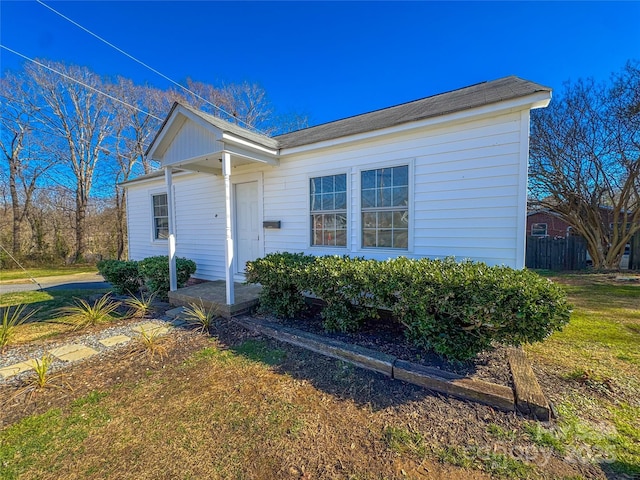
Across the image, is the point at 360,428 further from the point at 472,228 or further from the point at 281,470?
the point at 472,228

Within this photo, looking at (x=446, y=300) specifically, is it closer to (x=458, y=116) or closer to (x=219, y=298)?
(x=458, y=116)

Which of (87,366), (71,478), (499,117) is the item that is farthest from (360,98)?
(71,478)

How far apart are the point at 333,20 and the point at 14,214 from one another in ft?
59.3

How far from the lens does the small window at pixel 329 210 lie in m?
5.23

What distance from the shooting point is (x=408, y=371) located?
2.82 m

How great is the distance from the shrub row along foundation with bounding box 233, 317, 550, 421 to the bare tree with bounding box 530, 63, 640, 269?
39.6 ft

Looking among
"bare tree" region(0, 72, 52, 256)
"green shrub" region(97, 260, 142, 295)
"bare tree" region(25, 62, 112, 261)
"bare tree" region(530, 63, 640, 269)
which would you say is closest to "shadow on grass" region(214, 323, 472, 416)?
"green shrub" region(97, 260, 142, 295)

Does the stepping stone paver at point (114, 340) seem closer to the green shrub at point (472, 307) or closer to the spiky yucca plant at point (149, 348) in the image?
the spiky yucca plant at point (149, 348)

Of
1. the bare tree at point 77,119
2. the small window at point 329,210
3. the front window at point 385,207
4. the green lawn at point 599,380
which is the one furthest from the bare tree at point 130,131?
the green lawn at point 599,380

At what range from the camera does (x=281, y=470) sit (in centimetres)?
181

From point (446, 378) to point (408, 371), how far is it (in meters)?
0.36

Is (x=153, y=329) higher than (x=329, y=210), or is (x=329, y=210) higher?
(x=329, y=210)

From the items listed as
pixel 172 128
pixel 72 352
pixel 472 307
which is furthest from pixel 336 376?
pixel 172 128

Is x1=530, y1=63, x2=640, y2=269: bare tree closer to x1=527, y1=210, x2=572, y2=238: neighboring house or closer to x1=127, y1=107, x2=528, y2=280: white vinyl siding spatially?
x1=527, y1=210, x2=572, y2=238: neighboring house
